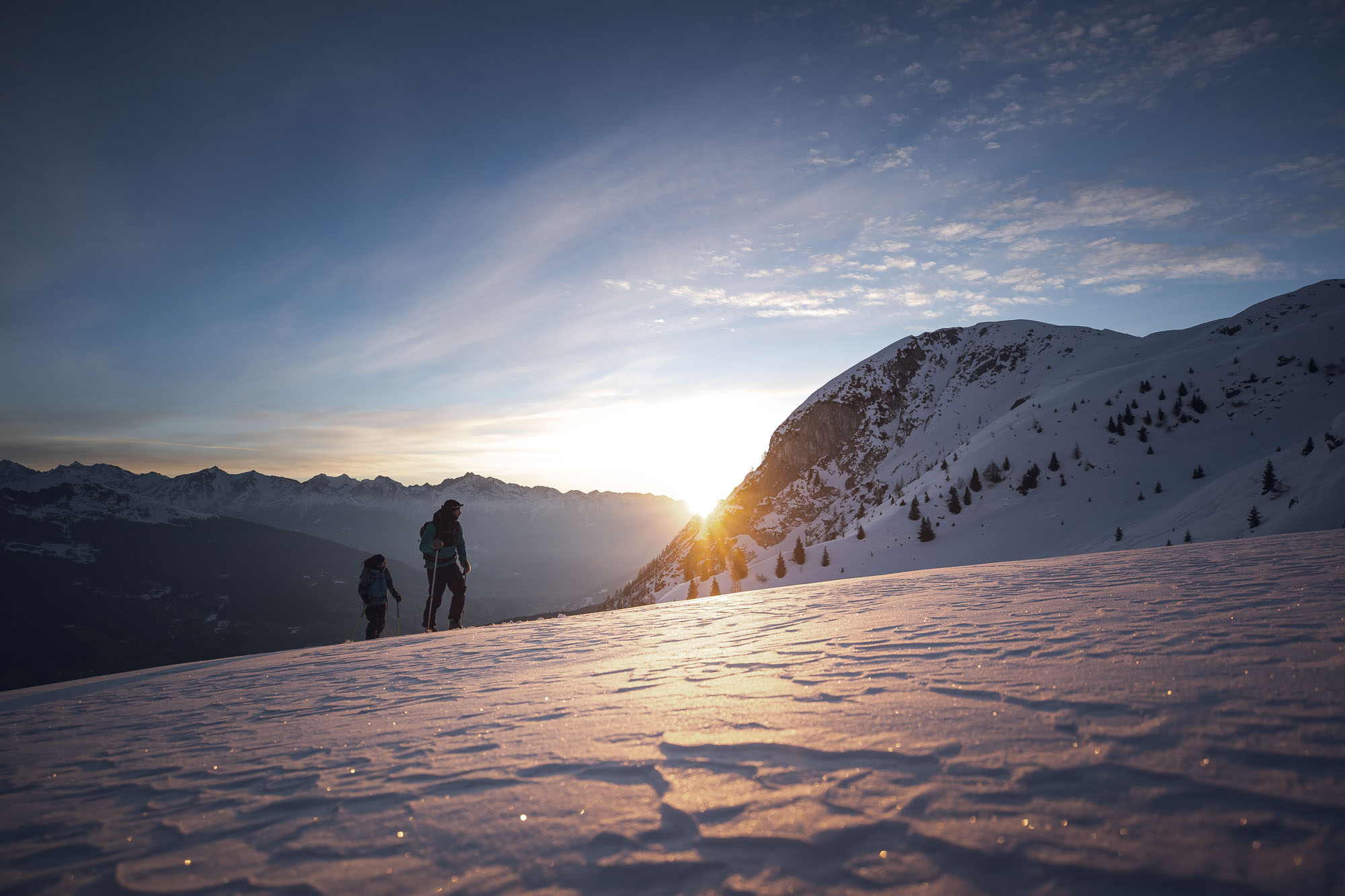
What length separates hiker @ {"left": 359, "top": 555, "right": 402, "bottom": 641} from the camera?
12828 mm

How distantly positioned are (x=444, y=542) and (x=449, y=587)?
1.02 meters

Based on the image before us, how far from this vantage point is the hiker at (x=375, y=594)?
42.1ft

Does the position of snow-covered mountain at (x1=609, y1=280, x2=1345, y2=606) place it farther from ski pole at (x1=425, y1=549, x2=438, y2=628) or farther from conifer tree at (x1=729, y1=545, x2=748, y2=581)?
ski pole at (x1=425, y1=549, x2=438, y2=628)

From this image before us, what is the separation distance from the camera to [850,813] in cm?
203

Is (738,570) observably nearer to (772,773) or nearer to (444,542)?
(444,542)

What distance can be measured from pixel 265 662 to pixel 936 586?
10.5m

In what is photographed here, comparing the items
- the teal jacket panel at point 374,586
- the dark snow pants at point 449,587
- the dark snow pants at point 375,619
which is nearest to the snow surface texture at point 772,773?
the dark snow pants at point 449,587

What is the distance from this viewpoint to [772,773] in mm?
2439

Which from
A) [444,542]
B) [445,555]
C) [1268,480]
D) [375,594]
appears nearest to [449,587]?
[445,555]

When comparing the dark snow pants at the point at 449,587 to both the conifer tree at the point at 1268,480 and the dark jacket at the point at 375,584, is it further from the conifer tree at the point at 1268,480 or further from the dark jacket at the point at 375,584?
the conifer tree at the point at 1268,480

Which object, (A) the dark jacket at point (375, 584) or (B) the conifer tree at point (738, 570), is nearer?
(A) the dark jacket at point (375, 584)

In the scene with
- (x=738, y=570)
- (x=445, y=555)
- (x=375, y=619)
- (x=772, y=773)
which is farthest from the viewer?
(x=738, y=570)

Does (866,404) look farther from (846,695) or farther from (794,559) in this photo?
(846,695)

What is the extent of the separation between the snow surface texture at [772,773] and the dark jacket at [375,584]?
25.6ft
